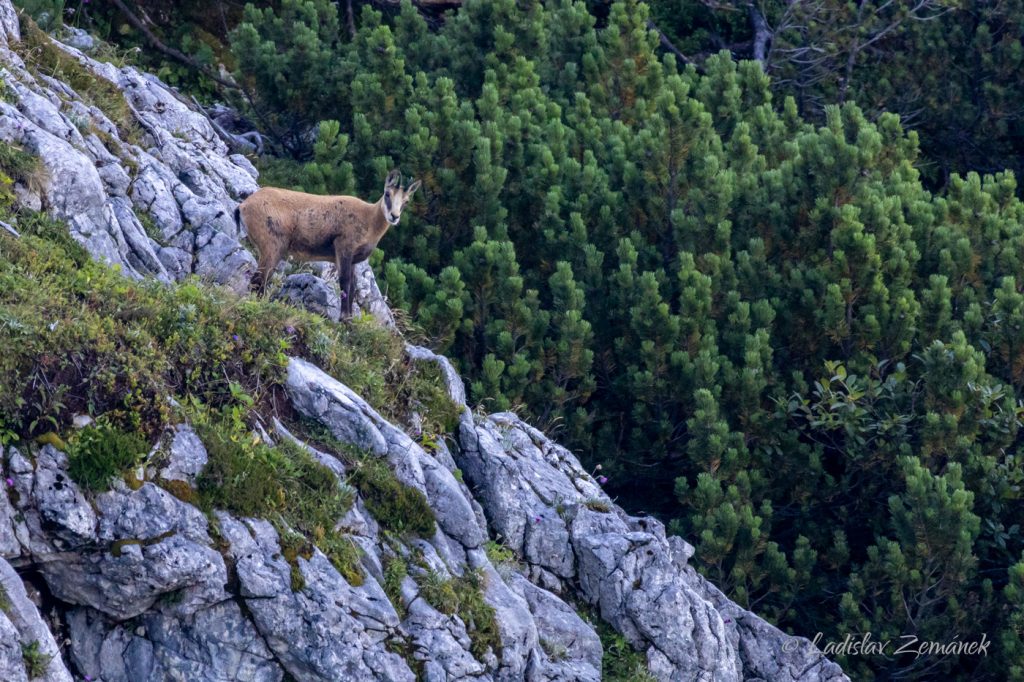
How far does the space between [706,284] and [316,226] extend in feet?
20.0

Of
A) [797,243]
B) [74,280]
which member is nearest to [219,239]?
[74,280]

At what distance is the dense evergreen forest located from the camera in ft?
57.7

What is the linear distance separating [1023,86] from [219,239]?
60.7 feet

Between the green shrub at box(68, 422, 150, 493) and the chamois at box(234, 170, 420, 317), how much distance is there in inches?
164

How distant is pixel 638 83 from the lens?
2195 centimetres

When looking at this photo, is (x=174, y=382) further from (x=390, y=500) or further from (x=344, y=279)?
(x=344, y=279)

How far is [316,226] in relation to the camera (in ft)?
46.9

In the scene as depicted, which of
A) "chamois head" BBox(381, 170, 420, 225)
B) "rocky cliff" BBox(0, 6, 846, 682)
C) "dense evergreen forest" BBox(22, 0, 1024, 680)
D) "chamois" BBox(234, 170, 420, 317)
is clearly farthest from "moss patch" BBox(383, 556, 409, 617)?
"dense evergreen forest" BBox(22, 0, 1024, 680)

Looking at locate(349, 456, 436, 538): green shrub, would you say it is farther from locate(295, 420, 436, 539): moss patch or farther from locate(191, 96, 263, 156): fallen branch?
locate(191, 96, 263, 156): fallen branch

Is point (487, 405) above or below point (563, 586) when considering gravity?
below

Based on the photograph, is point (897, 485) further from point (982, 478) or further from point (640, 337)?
point (640, 337)

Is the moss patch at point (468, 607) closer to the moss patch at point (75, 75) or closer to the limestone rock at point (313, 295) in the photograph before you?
the limestone rock at point (313, 295)

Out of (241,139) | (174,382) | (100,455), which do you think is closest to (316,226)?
(174,382)

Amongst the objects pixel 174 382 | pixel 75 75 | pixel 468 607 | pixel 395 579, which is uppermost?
pixel 174 382
